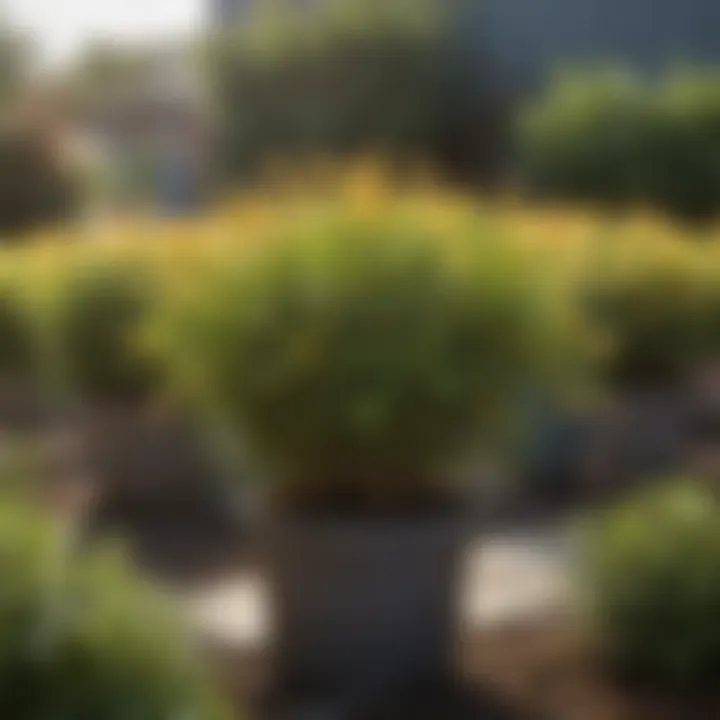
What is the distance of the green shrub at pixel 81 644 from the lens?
2074 millimetres

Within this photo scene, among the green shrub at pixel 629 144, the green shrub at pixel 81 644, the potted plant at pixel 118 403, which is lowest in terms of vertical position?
the green shrub at pixel 81 644

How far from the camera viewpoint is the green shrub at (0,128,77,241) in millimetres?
4477

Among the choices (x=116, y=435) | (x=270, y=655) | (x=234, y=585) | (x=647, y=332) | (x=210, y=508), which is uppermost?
(x=647, y=332)

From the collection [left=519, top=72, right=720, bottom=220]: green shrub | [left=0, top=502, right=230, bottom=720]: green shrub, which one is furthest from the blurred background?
[left=519, top=72, right=720, bottom=220]: green shrub

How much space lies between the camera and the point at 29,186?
4.82 meters

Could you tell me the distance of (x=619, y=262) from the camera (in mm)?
4793

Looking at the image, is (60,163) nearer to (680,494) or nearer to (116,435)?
(116,435)

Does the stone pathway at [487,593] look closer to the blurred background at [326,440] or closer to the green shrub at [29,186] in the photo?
the blurred background at [326,440]

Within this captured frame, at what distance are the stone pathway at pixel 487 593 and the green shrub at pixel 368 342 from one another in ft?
1.08

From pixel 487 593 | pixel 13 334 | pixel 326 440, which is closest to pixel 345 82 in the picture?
pixel 13 334

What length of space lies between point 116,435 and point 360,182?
136cm

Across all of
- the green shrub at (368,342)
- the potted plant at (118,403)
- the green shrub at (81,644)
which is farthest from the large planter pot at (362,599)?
the potted plant at (118,403)

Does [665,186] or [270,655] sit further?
[665,186]

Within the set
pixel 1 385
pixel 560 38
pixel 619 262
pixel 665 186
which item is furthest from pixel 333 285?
pixel 560 38
